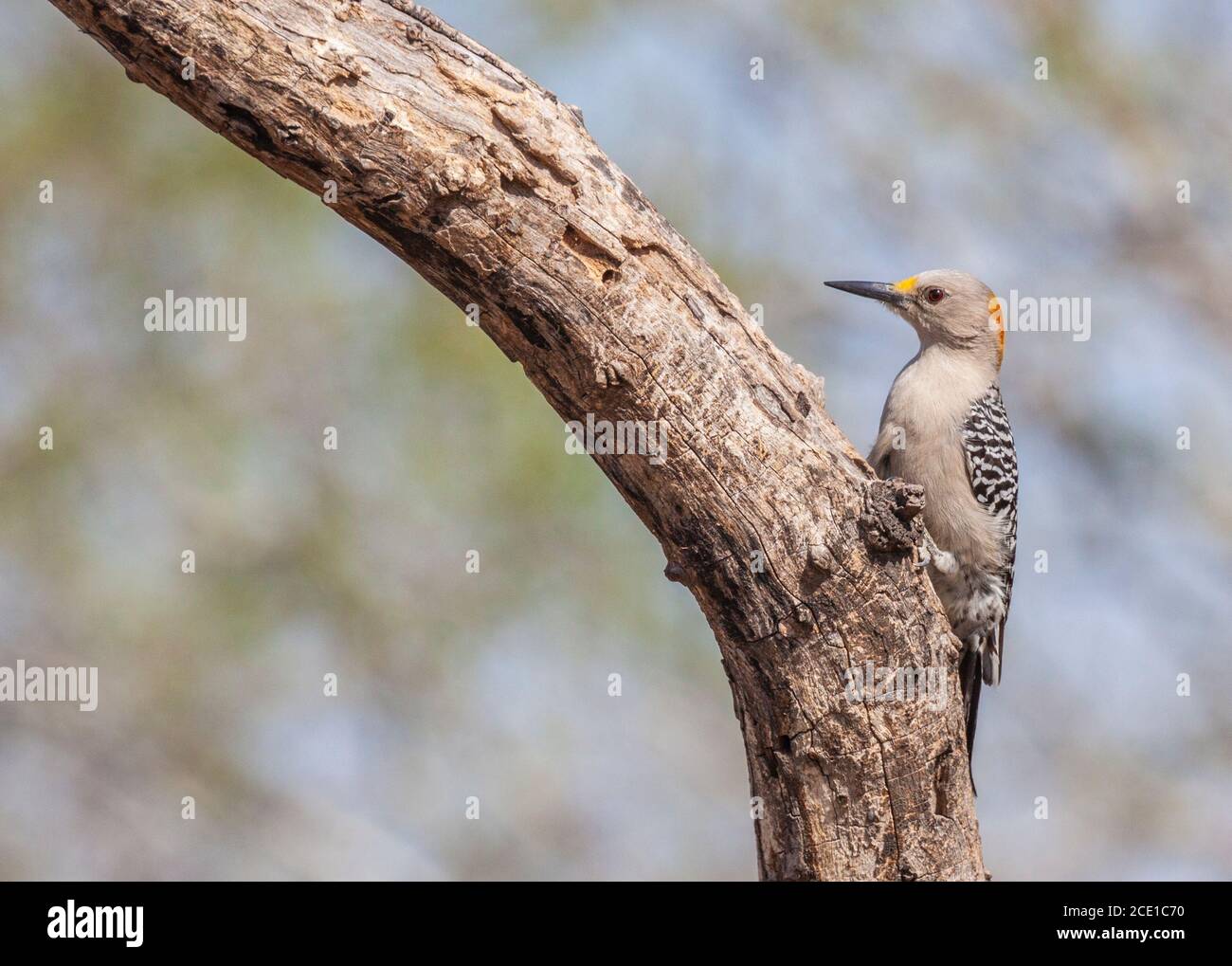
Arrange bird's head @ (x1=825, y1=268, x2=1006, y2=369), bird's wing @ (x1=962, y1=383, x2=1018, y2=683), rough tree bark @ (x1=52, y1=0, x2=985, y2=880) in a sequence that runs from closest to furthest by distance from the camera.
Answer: rough tree bark @ (x1=52, y1=0, x2=985, y2=880), bird's wing @ (x1=962, y1=383, x2=1018, y2=683), bird's head @ (x1=825, y1=268, x2=1006, y2=369)

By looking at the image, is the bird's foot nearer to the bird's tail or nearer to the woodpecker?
the woodpecker

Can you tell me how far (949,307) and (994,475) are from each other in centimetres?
99

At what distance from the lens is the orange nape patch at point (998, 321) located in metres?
6.62

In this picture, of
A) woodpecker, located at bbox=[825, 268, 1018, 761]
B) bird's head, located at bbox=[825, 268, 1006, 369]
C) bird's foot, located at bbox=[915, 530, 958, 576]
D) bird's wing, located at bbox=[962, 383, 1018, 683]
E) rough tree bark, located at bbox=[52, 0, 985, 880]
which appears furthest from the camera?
bird's head, located at bbox=[825, 268, 1006, 369]

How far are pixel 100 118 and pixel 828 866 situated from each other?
38.9 feet

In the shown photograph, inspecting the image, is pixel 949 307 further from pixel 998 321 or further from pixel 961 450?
pixel 961 450

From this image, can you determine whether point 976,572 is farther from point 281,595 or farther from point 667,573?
point 281,595

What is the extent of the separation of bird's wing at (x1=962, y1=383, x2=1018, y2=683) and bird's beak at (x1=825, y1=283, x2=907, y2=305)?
2.53 feet

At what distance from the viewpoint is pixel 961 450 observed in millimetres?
6137

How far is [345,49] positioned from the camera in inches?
139

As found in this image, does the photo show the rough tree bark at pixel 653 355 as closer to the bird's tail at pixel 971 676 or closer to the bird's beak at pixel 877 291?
the bird's tail at pixel 971 676

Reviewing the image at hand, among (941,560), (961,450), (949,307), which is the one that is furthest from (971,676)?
(949,307)

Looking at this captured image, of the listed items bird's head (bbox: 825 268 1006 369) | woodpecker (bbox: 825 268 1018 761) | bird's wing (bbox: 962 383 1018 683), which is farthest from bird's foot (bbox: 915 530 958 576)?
bird's head (bbox: 825 268 1006 369)

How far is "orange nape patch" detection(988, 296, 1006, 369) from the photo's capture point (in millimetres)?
6617
